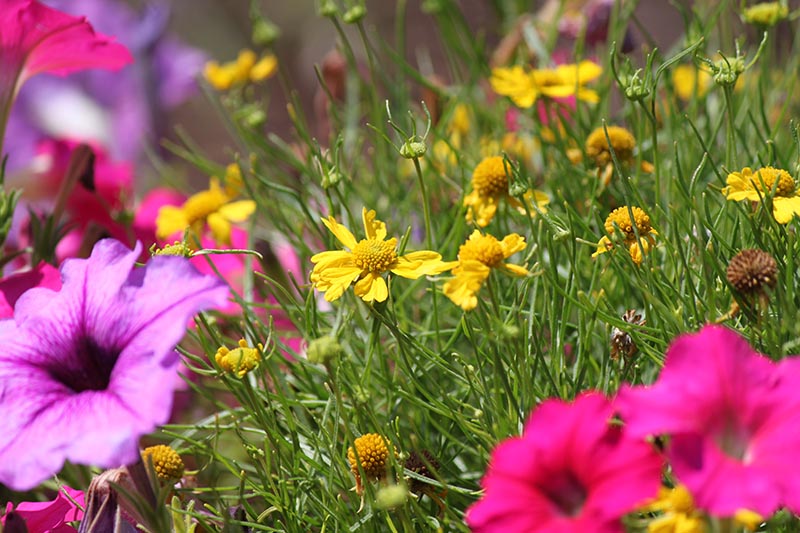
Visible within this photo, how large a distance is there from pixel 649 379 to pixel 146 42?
912 millimetres

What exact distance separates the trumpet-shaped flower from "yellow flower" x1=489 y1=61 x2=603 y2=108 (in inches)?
11.2

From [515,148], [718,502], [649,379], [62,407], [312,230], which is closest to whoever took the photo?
[718,502]

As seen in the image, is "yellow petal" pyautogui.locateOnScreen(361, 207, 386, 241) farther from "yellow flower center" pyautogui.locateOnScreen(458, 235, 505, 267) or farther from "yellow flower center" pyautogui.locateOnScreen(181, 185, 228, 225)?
"yellow flower center" pyautogui.locateOnScreen(181, 185, 228, 225)

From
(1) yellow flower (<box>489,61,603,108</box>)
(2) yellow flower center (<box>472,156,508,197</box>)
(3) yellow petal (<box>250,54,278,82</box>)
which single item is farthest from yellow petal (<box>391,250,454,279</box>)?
(3) yellow petal (<box>250,54,278,82</box>)

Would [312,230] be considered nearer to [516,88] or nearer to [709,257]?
[516,88]

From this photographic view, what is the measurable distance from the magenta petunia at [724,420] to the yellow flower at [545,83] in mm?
341

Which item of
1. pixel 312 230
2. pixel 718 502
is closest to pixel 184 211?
pixel 312 230

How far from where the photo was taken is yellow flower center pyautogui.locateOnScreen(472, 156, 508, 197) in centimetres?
55

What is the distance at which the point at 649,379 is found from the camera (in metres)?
0.52

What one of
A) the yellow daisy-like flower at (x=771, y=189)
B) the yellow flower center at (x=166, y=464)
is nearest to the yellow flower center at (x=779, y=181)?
the yellow daisy-like flower at (x=771, y=189)

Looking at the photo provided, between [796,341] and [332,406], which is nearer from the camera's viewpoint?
[796,341]

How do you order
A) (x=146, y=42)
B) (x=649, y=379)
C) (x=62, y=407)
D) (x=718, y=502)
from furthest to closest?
1. (x=146, y=42)
2. (x=649, y=379)
3. (x=62, y=407)
4. (x=718, y=502)

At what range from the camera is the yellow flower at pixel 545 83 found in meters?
0.64

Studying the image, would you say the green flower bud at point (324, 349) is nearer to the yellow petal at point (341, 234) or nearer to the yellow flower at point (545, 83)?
the yellow petal at point (341, 234)
